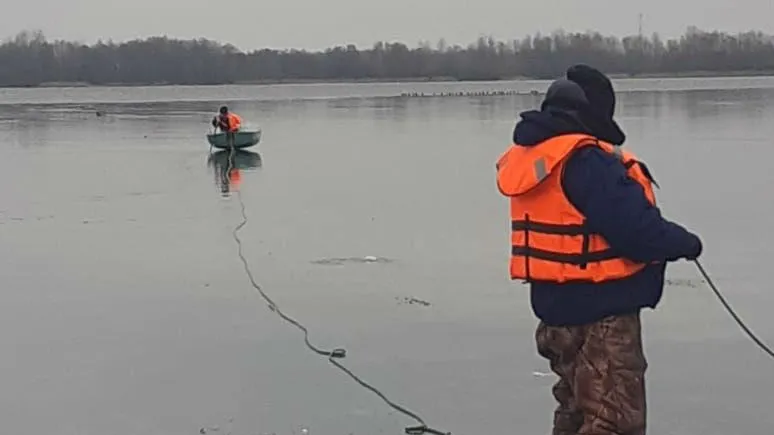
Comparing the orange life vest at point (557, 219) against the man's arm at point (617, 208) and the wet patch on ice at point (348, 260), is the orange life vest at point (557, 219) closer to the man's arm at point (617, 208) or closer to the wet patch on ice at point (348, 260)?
the man's arm at point (617, 208)

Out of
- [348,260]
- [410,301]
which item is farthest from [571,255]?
[348,260]

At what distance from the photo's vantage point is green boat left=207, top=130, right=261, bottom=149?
88.3ft

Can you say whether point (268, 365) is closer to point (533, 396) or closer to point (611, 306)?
point (533, 396)

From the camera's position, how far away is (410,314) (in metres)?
9.15

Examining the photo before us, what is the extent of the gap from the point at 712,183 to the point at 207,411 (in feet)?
41.0

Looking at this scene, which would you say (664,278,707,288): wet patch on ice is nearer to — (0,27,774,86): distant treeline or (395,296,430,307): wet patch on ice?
(395,296,430,307): wet patch on ice

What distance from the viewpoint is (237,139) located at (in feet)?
88.3

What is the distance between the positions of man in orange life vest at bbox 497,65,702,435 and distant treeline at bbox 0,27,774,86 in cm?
11774

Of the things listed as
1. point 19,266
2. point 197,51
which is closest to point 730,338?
point 19,266

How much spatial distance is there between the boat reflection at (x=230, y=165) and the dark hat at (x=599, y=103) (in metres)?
14.1

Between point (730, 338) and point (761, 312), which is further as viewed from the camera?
point (761, 312)

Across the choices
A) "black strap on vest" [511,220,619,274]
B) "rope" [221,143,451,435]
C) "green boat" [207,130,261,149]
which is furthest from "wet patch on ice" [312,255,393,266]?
"green boat" [207,130,261,149]

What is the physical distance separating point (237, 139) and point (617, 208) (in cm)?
2314

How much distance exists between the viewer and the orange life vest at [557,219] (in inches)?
167
